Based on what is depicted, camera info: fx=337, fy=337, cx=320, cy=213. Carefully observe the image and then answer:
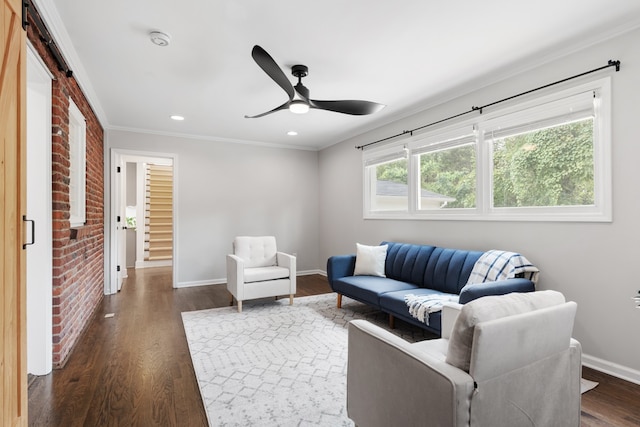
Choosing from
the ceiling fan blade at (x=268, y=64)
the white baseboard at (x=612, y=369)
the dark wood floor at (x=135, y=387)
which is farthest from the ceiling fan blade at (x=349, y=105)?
the white baseboard at (x=612, y=369)

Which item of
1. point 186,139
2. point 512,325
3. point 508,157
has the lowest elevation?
point 512,325

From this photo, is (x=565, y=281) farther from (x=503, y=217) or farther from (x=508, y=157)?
(x=508, y=157)

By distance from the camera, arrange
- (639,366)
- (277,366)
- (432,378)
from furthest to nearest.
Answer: (277,366)
(639,366)
(432,378)

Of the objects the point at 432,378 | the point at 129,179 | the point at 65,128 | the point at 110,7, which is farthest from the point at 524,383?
the point at 129,179

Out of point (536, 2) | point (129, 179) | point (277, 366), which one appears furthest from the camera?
point (129, 179)

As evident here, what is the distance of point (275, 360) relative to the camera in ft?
8.63

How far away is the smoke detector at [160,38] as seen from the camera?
2.43 m

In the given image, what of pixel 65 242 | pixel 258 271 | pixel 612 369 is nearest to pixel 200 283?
pixel 258 271

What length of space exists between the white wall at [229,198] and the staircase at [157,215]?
254cm

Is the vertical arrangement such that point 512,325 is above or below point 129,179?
below

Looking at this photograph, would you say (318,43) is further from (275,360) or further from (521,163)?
(275,360)

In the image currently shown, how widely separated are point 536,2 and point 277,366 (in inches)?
119

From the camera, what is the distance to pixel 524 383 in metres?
1.32

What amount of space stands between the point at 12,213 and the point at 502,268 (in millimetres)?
3178
